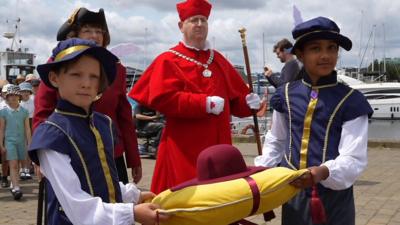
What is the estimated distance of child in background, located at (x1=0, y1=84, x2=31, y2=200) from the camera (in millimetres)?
7859

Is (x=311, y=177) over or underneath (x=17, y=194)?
over

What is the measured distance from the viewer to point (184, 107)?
351 cm

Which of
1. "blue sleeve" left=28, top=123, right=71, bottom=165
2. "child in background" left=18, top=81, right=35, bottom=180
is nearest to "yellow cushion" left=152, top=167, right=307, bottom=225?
"blue sleeve" left=28, top=123, right=71, bottom=165

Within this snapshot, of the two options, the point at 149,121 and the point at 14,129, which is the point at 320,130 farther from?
the point at 149,121

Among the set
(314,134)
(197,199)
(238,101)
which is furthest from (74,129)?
(238,101)

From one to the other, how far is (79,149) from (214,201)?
583 mm

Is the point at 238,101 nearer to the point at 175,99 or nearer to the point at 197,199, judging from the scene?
the point at 175,99

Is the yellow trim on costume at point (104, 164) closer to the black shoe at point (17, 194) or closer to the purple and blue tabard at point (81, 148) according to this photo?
the purple and blue tabard at point (81, 148)

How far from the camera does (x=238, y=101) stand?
3.91 m

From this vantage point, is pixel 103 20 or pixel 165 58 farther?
pixel 165 58

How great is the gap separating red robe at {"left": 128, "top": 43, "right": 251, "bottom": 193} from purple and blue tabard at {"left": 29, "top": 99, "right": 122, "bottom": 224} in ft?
3.79

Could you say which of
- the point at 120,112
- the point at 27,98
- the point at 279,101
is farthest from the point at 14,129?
the point at 279,101

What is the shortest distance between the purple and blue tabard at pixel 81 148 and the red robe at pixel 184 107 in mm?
1156

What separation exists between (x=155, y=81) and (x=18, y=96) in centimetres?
497
